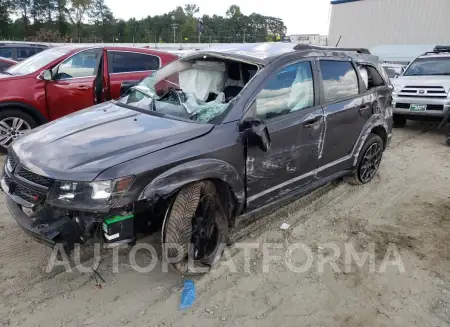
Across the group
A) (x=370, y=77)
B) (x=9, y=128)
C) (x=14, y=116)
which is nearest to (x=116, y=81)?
(x=14, y=116)

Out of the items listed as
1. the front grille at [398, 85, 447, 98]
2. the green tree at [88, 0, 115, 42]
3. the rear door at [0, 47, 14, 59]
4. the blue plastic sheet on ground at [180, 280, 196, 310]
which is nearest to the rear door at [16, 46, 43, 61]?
the rear door at [0, 47, 14, 59]

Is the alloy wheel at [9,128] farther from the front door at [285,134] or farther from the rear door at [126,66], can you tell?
the front door at [285,134]

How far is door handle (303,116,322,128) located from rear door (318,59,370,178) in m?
0.13

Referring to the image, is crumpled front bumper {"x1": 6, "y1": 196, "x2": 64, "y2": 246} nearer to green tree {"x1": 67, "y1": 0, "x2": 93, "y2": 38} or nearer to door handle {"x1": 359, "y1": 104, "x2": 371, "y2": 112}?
door handle {"x1": 359, "y1": 104, "x2": 371, "y2": 112}

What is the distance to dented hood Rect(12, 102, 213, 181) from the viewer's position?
2443 millimetres

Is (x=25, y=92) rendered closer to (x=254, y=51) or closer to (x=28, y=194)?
(x=28, y=194)

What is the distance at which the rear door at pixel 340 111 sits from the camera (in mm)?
3828

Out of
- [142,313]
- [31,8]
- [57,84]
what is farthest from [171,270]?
[31,8]

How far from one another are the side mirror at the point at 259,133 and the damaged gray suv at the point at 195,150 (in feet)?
0.04

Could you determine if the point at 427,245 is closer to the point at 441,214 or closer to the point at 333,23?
the point at 441,214

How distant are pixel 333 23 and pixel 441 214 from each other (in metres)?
36.6

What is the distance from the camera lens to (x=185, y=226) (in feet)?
8.90

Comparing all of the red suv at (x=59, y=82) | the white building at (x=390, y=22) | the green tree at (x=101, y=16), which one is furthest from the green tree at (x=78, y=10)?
the red suv at (x=59, y=82)

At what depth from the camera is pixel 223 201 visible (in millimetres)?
3090
